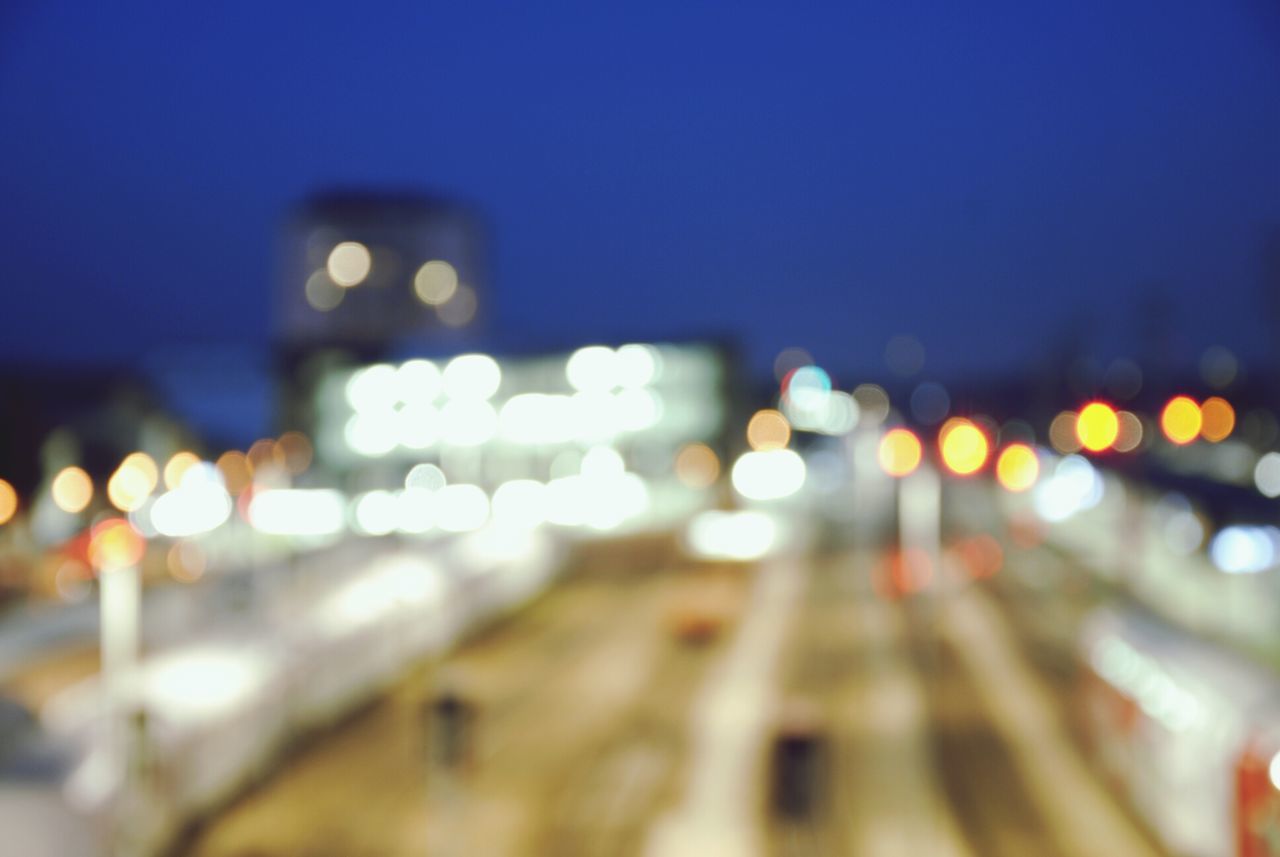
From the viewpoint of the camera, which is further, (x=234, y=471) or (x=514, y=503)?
(x=514, y=503)

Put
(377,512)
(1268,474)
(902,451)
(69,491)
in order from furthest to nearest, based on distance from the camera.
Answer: (377,512) < (1268,474) < (69,491) < (902,451)

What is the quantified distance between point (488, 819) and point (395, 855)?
1.27 metres

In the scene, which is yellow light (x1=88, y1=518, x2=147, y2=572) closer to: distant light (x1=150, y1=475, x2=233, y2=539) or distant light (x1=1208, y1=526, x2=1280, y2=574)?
distant light (x1=150, y1=475, x2=233, y2=539)

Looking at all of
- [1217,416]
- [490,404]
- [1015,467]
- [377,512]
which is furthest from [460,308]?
[1217,416]

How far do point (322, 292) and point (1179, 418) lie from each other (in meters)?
28.8

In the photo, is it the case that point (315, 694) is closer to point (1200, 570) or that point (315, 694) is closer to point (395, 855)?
point (395, 855)

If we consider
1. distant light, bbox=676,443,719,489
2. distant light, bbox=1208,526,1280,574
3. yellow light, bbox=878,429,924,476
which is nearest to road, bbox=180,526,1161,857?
yellow light, bbox=878,429,924,476

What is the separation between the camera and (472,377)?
194 ft

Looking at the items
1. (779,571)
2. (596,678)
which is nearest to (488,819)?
(596,678)

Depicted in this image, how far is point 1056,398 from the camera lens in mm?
70062

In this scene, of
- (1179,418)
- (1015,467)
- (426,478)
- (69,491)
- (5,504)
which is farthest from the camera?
(426,478)

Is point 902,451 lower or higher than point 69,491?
higher

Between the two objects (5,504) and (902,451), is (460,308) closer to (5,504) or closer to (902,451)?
(5,504)

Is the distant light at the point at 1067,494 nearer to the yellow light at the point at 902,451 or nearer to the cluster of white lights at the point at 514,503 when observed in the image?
the cluster of white lights at the point at 514,503
